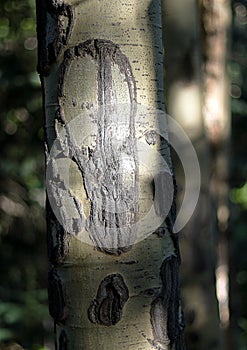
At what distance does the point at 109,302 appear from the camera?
42.3 inches

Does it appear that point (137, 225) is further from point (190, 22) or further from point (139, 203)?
point (190, 22)

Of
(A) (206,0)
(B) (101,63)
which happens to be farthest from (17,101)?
(B) (101,63)

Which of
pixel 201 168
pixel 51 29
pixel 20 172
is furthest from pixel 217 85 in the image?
pixel 51 29

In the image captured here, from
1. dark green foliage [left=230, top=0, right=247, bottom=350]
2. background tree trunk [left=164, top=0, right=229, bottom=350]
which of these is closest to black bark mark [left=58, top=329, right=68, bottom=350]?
background tree trunk [left=164, top=0, right=229, bottom=350]

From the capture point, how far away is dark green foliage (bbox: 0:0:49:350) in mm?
3781

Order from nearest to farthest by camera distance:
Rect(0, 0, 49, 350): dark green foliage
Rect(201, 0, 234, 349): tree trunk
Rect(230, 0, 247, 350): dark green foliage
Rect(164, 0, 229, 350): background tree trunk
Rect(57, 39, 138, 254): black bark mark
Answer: Rect(57, 39, 138, 254): black bark mark
Rect(164, 0, 229, 350): background tree trunk
Rect(201, 0, 234, 349): tree trunk
Rect(0, 0, 49, 350): dark green foliage
Rect(230, 0, 247, 350): dark green foliage

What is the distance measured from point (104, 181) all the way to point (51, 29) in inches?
10.8

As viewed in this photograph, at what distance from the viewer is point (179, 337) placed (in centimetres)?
115

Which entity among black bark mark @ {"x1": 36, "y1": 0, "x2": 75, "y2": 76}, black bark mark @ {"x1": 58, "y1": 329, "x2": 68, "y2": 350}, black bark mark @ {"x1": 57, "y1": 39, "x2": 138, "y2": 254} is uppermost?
black bark mark @ {"x1": 36, "y1": 0, "x2": 75, "y2": 76}

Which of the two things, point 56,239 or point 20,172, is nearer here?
point 56,239

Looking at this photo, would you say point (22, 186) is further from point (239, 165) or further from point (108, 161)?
point (108, 161)

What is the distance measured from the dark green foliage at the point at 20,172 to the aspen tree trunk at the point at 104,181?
2.59m

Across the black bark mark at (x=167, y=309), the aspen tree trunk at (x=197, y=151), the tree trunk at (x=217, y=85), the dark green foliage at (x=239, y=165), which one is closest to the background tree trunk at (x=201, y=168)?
the aspen tree trunk at (x=197, y=151)

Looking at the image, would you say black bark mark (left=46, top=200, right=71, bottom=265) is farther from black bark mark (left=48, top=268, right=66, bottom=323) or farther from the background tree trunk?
the background tree trunk
